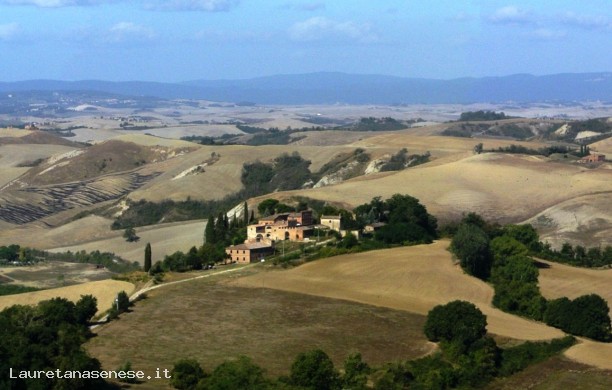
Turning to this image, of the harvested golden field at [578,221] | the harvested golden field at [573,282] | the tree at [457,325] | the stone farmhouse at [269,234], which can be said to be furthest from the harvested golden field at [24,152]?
the tree at [457,325]

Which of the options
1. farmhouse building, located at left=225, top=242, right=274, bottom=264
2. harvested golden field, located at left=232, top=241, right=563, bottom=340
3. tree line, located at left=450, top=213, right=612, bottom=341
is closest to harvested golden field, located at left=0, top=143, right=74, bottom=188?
farmhouse building, located at left=225, top=242, right=274, bottom=264

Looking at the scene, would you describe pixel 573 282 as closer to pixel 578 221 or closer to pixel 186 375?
pixel 578 221

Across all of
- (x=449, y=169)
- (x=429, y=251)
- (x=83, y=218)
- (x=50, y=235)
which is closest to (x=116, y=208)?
(x=83, y=218)

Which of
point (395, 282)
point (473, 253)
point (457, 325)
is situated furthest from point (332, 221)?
point (457, 325)

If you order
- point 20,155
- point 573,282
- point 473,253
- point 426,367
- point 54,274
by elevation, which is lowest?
point 20,155

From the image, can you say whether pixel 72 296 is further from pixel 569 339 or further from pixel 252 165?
pixel 252 165

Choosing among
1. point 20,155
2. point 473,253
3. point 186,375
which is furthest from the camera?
point 20,155

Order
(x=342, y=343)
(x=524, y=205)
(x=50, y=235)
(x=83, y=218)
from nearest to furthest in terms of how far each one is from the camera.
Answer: (x=342, y=343), (x=524, y=205), (x=50, y=235), (x=83, y=218)
